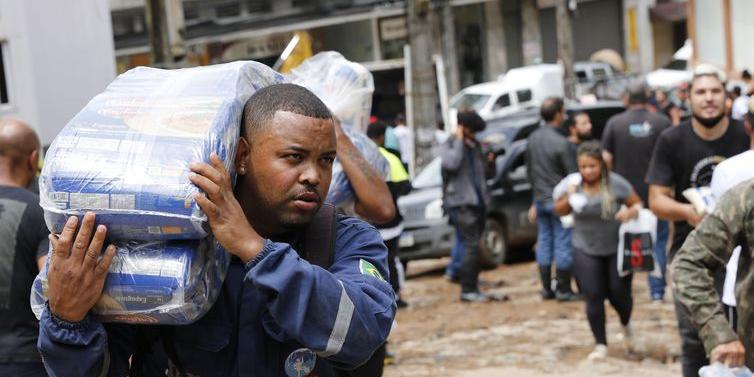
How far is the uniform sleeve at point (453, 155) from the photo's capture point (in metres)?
11.5

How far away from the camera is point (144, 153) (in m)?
2.47

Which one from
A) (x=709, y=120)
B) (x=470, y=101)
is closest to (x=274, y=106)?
(x=709, y=120)

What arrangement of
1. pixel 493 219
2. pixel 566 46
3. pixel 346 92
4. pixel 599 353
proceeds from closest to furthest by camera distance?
pixel 346 92, pixel 599 353, pixel 493 219, pixel 566 46

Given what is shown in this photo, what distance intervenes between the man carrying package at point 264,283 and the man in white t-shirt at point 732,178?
2.65 meters

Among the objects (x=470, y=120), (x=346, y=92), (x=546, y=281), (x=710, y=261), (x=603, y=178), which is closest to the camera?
(x=710, y=261)

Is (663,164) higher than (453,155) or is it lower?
higher

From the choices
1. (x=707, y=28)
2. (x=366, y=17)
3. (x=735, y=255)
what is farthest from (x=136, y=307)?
(x=366, y=17)

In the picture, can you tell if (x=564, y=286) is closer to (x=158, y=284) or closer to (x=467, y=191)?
(x=467, y=191)

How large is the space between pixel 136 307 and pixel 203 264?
6.5 inches

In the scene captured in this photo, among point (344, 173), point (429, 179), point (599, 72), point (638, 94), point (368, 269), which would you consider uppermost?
point (368, 269)

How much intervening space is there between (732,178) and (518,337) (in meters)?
5.25

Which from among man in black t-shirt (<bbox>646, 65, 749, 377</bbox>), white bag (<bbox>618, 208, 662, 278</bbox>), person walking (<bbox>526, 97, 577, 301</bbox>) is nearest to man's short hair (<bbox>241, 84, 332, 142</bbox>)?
man in black t-shirt (<bbox>646, 65, 749, 377</bbox>)

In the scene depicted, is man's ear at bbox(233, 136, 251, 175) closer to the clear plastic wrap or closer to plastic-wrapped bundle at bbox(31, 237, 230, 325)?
plastic-wrapped bundle at bbox(31, 237, 230, 325)

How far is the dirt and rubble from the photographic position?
8828 millimetres
